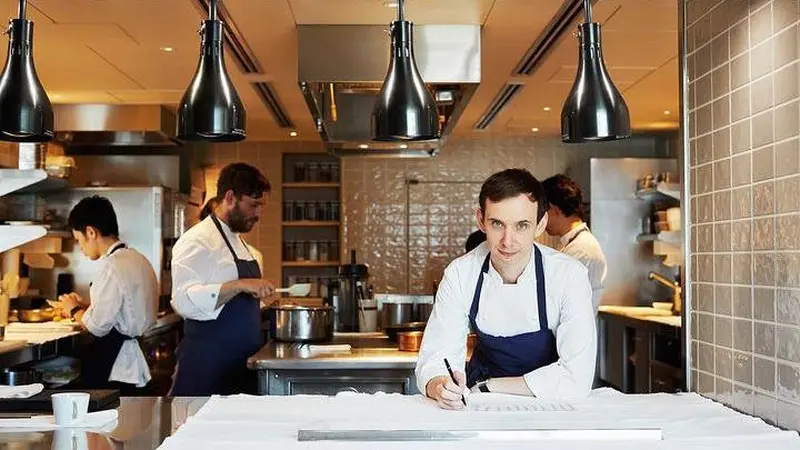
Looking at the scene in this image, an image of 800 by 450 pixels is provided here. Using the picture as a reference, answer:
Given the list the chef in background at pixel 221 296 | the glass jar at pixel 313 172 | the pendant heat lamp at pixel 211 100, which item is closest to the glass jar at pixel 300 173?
the glass jar at pixel 313 172

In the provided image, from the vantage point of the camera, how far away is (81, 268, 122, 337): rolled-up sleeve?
525cm

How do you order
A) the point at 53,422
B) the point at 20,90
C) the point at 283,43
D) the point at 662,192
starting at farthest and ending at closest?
the point at 662,192
the point at 283,43
the point at 53,422
the point at 20,90

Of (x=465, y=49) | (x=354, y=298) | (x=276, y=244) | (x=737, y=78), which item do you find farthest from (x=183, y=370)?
(x=276, y=244)

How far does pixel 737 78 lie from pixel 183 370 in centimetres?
286

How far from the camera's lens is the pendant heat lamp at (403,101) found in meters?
2.22

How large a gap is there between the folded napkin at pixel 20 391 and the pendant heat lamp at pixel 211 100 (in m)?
0.90

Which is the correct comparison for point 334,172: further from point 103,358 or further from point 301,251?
point 103,358

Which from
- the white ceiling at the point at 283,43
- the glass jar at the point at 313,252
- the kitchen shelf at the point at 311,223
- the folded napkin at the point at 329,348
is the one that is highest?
the white ceiling at the point at 283,43

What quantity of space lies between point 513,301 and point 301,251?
634 cm

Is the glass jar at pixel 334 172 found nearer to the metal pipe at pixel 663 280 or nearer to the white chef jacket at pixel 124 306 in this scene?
the metal pipe at pixel 663 280

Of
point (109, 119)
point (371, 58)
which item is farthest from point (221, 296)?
point (109, 119)

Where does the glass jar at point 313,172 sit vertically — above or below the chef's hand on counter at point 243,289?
above

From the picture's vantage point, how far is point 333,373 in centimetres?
380

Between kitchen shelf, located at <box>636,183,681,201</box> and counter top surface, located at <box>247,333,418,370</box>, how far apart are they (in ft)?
12.0
